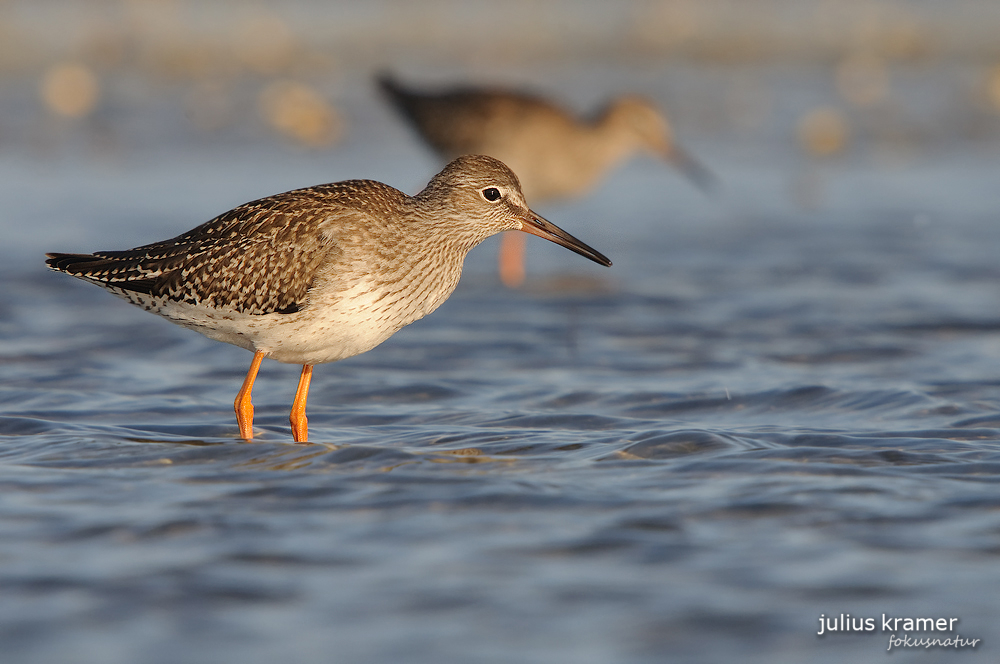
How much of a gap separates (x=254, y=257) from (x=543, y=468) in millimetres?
2062

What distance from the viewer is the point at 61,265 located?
7.89 meters

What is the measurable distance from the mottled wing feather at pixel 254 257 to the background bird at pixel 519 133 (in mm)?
7009

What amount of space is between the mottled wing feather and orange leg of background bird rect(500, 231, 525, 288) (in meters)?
4.77

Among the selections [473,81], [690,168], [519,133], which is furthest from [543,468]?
[473,81]

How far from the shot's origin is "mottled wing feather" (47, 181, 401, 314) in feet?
23.6

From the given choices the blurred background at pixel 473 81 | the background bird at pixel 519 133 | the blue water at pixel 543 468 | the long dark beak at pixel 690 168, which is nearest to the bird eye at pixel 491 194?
the blue water at pixel 543 468

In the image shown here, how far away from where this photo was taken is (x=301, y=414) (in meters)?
7.45

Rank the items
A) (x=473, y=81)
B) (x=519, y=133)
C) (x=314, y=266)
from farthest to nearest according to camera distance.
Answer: (x=473, y=81) < (x=519, y=133) < (x=314, y=266)

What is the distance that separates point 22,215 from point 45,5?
42.3 ft

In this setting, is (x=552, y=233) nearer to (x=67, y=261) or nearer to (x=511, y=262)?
(x=67, y=261)

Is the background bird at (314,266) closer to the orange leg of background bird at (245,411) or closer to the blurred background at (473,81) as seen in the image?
the orange leg of background bird at (245,411)

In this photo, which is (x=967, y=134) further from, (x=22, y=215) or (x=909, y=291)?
(x=22, y=215)

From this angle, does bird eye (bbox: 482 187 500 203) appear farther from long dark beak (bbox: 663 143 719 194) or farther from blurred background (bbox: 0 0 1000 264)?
long dark beak (bbox: 663 143 719 194)

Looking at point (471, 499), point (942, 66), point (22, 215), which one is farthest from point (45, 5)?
point (471, 499)
